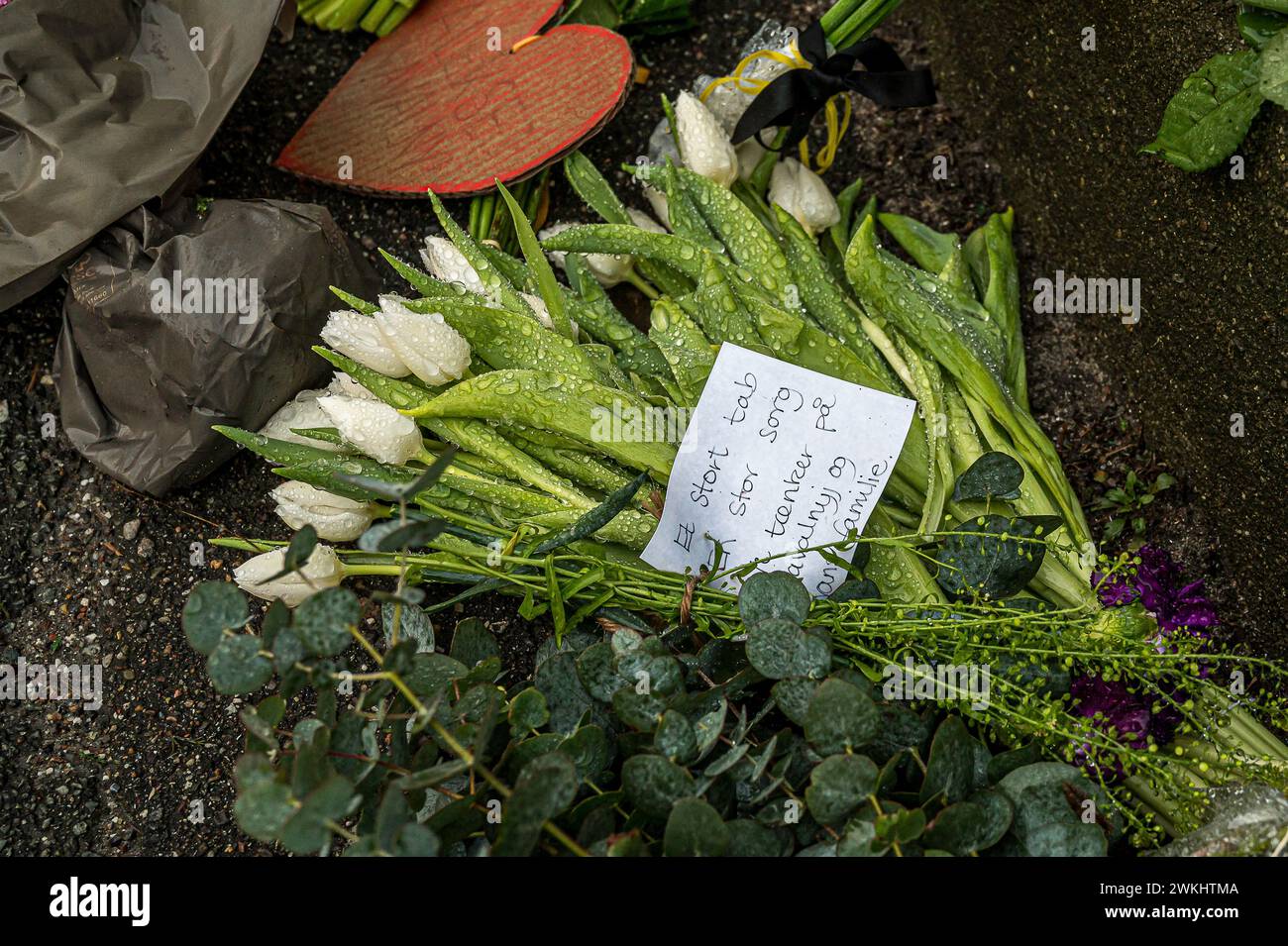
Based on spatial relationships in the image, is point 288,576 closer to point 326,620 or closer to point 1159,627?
point 326,620

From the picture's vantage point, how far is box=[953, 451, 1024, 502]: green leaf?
1035mm

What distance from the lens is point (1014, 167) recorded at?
1.49m

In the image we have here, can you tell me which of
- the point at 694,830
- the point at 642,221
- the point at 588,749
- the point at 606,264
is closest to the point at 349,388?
the point at 606,264

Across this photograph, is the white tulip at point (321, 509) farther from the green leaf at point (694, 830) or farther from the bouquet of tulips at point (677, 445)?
the green leaf at point (694, 830)

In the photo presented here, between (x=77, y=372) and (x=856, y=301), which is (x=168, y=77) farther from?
(x=856, y=301)

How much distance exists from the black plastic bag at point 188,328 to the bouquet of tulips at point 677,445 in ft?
0.27

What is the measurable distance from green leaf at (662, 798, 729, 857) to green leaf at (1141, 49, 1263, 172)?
0.90m

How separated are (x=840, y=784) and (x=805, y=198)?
88 centimetres

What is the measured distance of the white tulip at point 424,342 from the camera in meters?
1.06

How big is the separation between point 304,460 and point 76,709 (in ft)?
1.72

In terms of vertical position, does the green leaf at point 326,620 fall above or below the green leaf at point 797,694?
above

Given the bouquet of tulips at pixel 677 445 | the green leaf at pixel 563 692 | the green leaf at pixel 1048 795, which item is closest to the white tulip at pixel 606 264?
the bouquet of tulips at pixel 677 445
